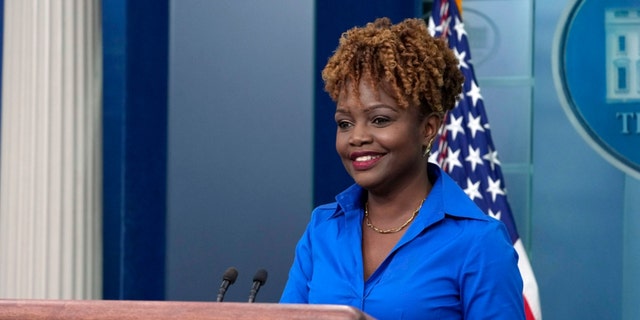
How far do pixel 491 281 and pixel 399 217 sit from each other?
26cm

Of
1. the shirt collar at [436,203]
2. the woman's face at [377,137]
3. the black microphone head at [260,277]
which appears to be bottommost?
the black microphone head at [260,277]

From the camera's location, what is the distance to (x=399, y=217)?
219 centimetres

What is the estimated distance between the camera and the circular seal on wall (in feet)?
14.5

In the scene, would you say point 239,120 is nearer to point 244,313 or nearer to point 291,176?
point 291,176

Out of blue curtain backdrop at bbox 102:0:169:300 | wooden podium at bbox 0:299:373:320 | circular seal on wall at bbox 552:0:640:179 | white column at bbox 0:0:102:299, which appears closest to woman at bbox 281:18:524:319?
wooden podium at bbox 0:299:373:320

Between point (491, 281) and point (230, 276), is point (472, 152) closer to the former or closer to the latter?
point (230, 276)

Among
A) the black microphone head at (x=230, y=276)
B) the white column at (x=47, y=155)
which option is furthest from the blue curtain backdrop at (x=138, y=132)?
the black microphone head at (x=230, y=276)

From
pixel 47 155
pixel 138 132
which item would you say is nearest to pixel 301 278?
pixel 47 155

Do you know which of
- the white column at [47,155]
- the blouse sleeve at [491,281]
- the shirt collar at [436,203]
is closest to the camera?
Result: the blouse sleeve at [491,281]

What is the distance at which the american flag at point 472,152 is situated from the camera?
4.10m

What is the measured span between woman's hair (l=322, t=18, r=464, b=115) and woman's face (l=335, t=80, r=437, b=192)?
0.02m

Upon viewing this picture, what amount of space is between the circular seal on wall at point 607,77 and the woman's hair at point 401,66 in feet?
7.70

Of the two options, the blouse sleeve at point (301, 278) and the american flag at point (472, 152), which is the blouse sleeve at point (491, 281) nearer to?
the blouse sleeve at point (301, 278)

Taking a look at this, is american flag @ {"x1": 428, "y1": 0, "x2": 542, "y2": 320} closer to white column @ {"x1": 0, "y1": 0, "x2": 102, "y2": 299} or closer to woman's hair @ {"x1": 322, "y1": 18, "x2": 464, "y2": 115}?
white column @ {"x1": 0, "y1": 0, "x2": 102, "y2": 299}
